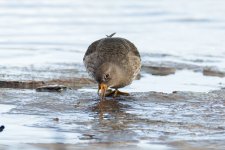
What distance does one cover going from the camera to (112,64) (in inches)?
399

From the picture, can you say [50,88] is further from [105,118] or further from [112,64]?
[105,118]

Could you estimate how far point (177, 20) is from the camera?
1870 centimetres

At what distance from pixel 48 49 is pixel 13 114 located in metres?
5.66

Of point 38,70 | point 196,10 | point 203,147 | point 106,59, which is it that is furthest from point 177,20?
point 203,147

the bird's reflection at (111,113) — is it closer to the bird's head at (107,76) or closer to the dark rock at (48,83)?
the bird's head at (107,76)

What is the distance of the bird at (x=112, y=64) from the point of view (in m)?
9.80

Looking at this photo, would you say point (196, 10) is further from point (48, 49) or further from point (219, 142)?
point (219, 142)

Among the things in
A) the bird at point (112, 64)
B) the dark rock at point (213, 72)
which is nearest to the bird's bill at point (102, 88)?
the bird at point (112, 64)

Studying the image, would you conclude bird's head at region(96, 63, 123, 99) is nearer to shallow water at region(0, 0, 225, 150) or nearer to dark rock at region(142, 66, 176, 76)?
shallow water at region(0, 0, 225, 150)

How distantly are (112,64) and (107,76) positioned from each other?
359 millimetres

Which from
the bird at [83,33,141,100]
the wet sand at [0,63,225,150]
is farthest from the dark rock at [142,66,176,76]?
the bird at [83,33,141,100]

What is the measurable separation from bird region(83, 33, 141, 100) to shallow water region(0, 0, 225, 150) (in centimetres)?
27

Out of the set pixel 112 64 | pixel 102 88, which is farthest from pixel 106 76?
pixel 112 64

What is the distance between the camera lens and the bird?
980cm
